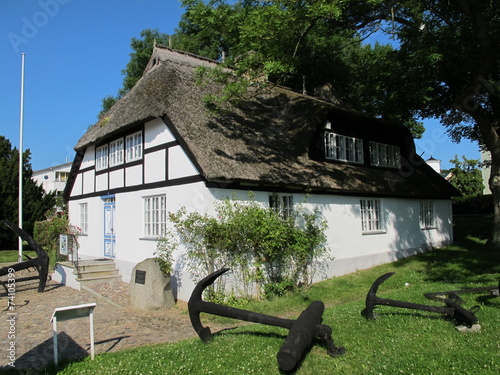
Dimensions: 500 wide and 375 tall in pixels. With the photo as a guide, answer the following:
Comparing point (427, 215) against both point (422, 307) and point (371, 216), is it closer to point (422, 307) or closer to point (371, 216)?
point (371, 216)

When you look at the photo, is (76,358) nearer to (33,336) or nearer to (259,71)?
(33,336)

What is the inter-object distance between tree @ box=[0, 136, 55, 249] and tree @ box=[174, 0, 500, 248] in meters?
17.6

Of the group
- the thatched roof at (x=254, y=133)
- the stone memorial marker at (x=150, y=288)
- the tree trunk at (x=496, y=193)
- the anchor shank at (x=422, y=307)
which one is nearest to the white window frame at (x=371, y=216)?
the thatched roof at (x=254, y=133)

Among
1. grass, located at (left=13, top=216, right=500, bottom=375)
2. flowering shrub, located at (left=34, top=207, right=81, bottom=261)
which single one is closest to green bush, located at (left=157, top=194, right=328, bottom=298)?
grass, located at (left=13, top=216, right=500, bottom=375)

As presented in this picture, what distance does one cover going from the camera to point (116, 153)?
14.0 m

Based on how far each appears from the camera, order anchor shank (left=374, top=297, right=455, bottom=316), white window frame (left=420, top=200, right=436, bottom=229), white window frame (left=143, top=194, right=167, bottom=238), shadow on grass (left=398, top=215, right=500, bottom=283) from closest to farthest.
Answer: anchor shank (left=374, top=297, right=455, bottom=316) < shadow on grass (left=398, top=215, right=500, bottom=283) < white window frame (left=143, top=194, right=167, bottom=238) < white window frame (left=420, top=200, right=436, bottom=229)

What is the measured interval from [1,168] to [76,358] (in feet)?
72.7

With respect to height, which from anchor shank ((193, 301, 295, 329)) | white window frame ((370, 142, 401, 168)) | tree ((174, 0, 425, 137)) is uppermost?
tree ((174, 0, 425, 137))

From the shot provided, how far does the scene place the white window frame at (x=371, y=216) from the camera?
1385 cm

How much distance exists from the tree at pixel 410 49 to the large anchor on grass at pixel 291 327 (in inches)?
283

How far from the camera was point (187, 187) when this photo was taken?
10.1m

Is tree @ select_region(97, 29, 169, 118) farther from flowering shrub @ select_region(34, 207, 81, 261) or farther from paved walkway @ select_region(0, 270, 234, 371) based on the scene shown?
paved walkway @ select_region(0, 270, 234, 371)

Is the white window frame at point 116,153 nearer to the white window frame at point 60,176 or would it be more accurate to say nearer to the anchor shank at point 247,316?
the anchor shank at point 247,316

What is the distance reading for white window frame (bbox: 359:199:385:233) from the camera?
13.9 meters
